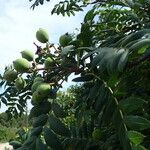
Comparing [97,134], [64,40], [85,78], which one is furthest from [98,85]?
[97,134]

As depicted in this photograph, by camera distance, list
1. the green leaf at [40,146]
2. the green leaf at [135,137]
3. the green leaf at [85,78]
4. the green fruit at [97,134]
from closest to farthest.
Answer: the green leaf at [135,137] → the green leaf at [40,146] → the green leaf at [85,78] → the green fruit at [97,134]

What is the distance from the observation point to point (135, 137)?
1.71 meters

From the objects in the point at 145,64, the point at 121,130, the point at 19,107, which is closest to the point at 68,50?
the point at 121,130

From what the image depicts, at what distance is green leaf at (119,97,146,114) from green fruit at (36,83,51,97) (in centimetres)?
32

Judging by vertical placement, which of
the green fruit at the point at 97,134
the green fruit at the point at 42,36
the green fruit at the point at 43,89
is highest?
the green fruit at the point at 42,36

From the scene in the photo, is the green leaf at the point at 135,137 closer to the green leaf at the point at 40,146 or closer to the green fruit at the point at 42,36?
the green leaf at the point at 40,146

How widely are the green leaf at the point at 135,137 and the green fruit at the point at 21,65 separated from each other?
66 cm

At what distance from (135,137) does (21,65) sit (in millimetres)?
702

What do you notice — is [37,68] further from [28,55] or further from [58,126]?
[58,126]

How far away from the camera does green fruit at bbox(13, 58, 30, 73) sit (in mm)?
2184

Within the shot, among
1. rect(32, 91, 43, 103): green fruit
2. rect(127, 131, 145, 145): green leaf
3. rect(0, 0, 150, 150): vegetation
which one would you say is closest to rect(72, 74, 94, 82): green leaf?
rect(0, 0, 150, 150): vegetation

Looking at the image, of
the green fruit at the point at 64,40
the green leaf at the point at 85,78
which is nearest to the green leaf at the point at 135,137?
the green leaf at the point at 85,78

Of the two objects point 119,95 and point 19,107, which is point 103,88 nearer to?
point 119,95

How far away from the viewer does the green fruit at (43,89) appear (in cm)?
196
